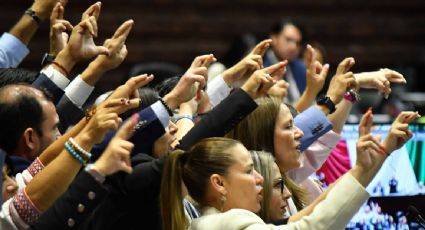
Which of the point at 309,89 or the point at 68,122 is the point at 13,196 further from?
the point at 309,89

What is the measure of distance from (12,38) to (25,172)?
2.82 feet

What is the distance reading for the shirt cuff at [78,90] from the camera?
3.24 metres

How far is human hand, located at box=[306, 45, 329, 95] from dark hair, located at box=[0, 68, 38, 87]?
3.05ft

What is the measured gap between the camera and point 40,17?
3.55 metres

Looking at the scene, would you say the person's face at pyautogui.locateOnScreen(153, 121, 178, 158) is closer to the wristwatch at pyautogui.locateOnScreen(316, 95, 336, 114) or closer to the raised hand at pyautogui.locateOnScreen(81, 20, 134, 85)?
the raised hand at pyautogui.locateOnScreen(81, 20, 134, 85)

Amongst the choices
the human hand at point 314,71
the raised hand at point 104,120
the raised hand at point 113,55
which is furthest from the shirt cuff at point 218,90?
the raised hand at point 104,120

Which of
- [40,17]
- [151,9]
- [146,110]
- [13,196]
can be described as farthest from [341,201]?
[151,9]

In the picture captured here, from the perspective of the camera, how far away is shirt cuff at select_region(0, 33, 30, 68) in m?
3.51

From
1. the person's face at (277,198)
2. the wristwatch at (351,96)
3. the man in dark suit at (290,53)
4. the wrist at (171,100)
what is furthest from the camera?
the man in dark suit at (290,53)

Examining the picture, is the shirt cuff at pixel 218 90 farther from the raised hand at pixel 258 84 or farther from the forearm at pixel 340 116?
the raised hand at pixel 258 84

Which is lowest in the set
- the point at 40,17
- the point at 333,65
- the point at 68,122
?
the point at 333,65

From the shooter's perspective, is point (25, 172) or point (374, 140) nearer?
point (374, 140)

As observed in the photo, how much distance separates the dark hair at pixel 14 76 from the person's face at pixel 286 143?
0.79 meters

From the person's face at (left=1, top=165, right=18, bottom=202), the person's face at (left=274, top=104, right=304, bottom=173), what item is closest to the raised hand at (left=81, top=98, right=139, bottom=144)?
the person's face at (left=1, top=165, right=18, bottom=202)
